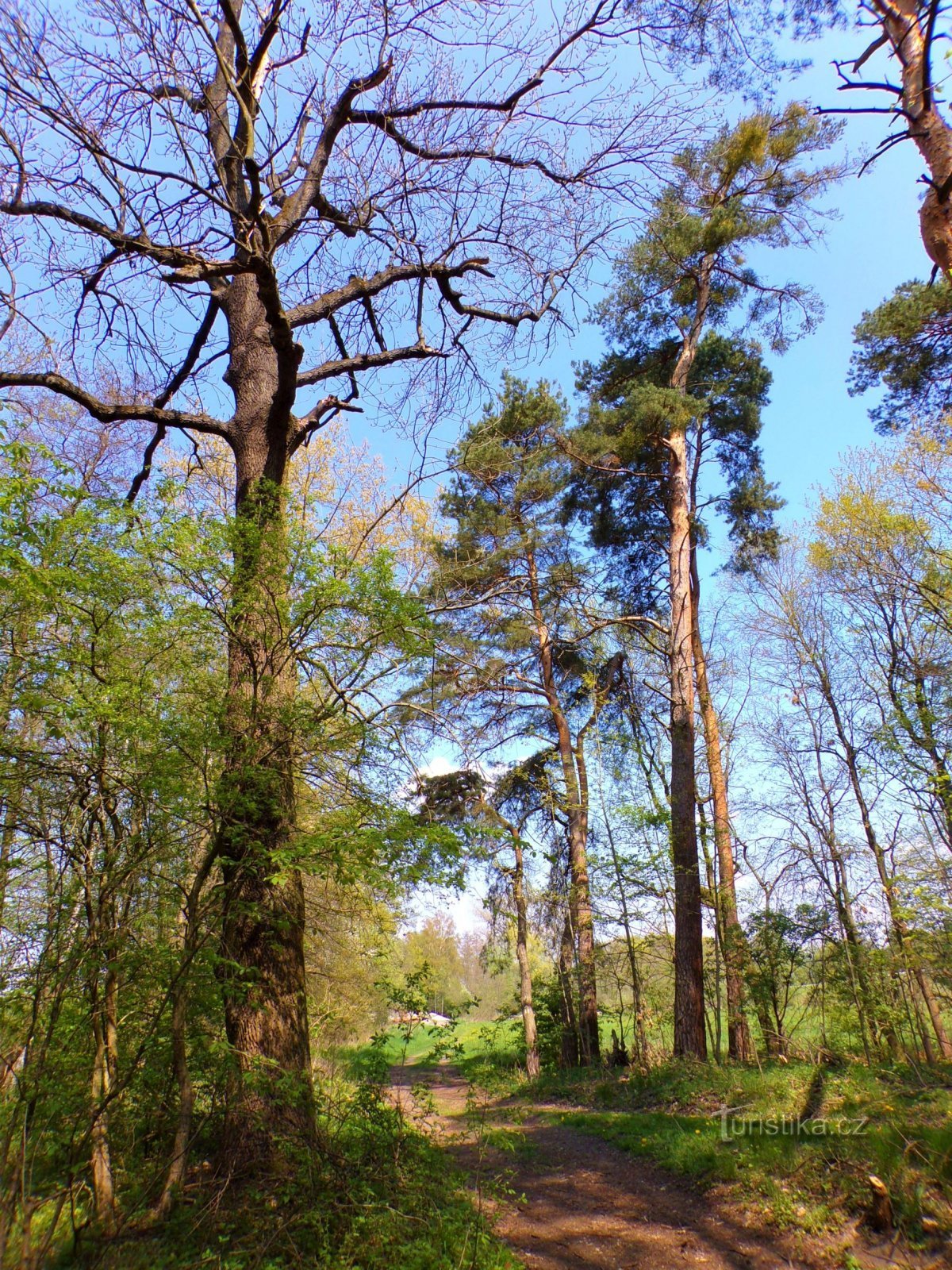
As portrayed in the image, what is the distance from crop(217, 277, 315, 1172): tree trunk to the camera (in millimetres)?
3320

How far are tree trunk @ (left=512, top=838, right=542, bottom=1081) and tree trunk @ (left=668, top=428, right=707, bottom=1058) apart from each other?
15.9ft

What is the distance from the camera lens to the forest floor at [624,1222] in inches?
147

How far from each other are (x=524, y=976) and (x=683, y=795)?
7.12 m

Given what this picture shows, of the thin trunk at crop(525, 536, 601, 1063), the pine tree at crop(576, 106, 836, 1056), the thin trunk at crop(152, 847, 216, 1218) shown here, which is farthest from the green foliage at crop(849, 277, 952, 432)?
the thin trunk at crop(152, 847, 216, 1218)

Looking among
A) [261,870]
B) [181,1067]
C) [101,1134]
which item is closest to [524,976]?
[261,870]

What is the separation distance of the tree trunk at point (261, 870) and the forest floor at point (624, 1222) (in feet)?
2.64

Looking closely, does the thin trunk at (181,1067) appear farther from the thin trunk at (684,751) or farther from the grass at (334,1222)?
the thin trunk at (684,751)

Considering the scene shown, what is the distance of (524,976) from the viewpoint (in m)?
14.2

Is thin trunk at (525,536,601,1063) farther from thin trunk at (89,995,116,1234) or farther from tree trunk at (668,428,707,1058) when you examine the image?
thin trunk at (89,995,116,1234)

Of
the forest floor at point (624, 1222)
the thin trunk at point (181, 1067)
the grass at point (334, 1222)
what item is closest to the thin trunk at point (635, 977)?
the forest floor at point (624, 1222)

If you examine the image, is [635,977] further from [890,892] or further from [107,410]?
[107,410]

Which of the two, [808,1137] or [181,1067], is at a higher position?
[181,1067]

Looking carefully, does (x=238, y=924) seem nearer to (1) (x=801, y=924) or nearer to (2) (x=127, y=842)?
(2) (x=127, y=842)

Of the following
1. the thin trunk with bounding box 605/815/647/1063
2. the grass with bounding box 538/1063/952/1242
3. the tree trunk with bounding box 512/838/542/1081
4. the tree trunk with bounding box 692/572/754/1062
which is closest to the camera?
the grass with bounding box 538/1063/952/1242
